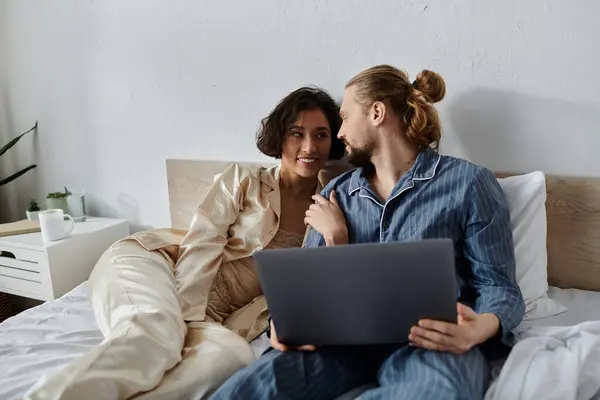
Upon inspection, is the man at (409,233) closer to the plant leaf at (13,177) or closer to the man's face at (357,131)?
the man's face at (357,131)

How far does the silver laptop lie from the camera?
83cm

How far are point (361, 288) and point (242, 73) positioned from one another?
1.14m

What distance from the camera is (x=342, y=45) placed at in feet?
5.27

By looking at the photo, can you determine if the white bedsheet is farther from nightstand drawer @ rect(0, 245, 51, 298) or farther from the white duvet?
nightstand drawer @ rect(0, 245, 51, 298)

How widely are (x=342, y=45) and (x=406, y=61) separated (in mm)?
209

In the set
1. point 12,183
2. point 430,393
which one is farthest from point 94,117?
point 430,393

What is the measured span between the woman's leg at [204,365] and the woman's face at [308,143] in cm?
52

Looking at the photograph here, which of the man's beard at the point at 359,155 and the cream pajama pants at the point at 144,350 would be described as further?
the man's beard at the point at 359,155

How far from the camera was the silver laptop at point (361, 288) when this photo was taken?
0.83 metres

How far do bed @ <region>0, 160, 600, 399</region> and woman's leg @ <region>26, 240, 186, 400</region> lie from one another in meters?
0.08

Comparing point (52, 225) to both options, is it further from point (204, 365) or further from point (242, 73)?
point (204, 365)

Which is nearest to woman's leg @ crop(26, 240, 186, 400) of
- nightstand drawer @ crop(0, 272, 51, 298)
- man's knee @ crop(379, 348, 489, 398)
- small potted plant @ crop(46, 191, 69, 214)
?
man's knee @ crop(379, 348, 489, 398)

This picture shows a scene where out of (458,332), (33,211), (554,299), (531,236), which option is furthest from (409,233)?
(33,211)

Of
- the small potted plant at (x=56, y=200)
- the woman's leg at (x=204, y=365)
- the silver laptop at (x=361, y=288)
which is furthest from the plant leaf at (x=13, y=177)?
the silver laptop at (x=361, y=288)
